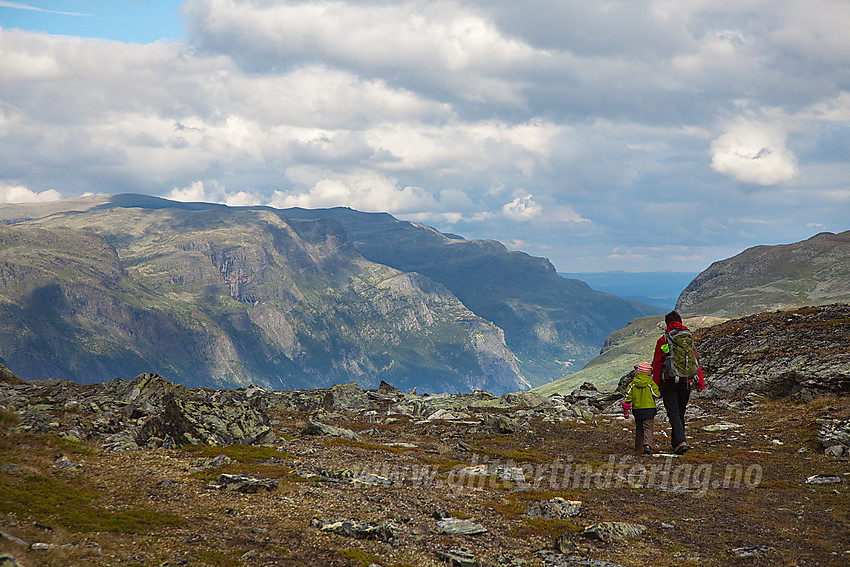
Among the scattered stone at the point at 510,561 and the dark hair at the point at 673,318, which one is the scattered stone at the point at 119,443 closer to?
the scattered stone at the point at 510,561

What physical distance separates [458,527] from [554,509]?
4160 mm

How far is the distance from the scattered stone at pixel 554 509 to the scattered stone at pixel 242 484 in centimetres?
909

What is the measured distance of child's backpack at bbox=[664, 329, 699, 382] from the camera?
28.3 meters

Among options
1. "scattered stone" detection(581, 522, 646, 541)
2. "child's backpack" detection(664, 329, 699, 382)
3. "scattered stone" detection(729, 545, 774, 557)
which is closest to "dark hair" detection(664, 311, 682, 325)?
"child's backpack" detection(664, 329, 699, 382)

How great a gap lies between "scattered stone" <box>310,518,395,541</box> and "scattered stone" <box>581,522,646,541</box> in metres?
5.95

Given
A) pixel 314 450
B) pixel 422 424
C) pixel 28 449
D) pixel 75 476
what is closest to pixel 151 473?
pixel 75 476

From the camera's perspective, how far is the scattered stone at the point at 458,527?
1641cm

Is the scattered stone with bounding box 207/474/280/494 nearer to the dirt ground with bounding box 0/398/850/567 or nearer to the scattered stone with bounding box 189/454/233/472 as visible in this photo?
→ the dirt ground with bounding box 0/398/850/567

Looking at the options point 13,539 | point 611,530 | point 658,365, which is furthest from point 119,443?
point 658,365

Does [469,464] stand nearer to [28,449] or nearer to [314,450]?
[314,450]

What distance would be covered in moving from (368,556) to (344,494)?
20.7 feet

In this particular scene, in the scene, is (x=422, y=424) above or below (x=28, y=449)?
below

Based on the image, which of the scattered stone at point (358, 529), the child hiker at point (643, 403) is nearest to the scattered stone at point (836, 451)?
the child hiker at point (643, 403)

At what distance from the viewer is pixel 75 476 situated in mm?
17891
